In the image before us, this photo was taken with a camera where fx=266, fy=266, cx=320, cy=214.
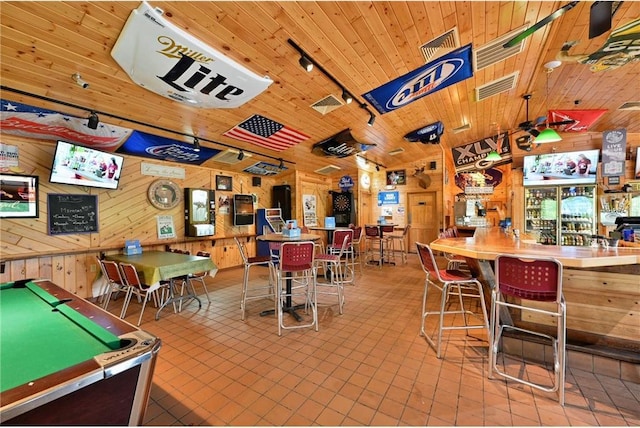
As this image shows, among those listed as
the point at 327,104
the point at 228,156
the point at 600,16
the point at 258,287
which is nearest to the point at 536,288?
the point at 600,16

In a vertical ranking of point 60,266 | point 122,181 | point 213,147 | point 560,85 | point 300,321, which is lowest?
point 300,321

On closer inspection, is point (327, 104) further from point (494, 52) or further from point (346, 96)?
Result: point (494, 52)

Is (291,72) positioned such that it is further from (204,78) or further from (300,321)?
(300,321)

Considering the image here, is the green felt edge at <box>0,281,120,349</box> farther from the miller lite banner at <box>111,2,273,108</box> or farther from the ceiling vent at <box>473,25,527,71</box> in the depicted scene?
the ceiling vent at <box>473,25,527,71</box>

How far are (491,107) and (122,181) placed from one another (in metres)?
7.14

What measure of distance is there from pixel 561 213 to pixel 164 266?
7.80 m

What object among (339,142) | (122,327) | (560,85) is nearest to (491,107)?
(560,85)

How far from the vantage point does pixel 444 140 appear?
285 inches

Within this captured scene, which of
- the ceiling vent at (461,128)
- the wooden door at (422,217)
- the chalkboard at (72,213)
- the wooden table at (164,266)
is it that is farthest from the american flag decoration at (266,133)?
the wooden door at (422,217)

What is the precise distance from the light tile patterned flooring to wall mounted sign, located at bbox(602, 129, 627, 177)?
5380 mm

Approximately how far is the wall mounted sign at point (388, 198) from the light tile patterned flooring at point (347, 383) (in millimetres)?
5571

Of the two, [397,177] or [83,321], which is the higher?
[397,177]

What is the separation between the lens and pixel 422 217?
823cm

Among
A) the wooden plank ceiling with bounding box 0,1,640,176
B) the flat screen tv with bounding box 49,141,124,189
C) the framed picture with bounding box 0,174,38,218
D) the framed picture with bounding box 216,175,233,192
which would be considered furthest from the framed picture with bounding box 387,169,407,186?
the framed picture with bounding box 0,174,38,218
